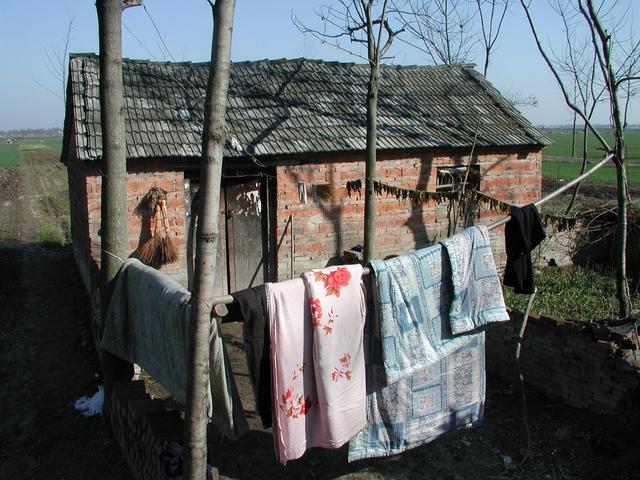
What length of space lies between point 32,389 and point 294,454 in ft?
15.3

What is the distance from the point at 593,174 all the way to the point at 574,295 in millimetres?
27984

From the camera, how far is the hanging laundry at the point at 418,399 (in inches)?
183

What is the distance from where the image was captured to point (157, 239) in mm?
8742

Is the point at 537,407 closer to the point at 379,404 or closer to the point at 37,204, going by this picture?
the point at 379,404

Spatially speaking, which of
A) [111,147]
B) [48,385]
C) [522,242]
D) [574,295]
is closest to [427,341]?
[522,242]

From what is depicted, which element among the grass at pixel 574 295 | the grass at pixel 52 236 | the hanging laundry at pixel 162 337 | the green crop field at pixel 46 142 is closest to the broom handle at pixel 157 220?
the hanging laundry at pixel 162 337

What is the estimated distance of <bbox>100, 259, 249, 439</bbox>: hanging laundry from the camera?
169 inches

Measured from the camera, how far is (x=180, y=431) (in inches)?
189

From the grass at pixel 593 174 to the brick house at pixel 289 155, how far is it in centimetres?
1855

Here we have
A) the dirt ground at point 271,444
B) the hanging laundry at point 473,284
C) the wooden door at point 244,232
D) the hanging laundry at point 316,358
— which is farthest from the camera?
the wooden door at point 244,232

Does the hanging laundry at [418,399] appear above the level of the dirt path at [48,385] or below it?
above

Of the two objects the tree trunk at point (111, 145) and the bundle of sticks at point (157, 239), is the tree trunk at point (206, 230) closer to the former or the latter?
the tree trunk at point (111, 145)

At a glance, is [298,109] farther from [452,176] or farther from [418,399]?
[418,399]

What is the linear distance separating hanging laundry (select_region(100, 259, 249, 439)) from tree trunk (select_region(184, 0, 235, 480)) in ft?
1.24
